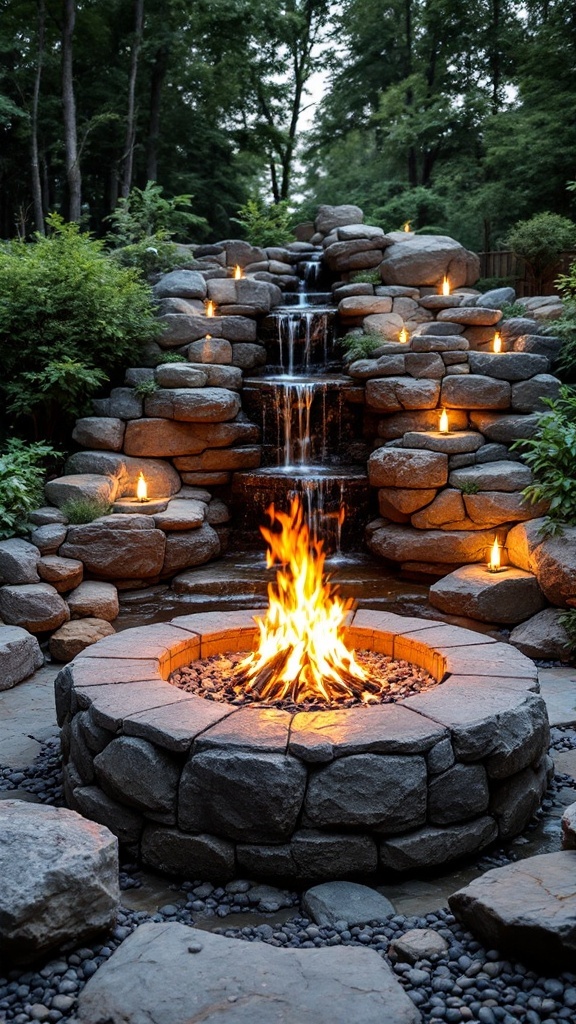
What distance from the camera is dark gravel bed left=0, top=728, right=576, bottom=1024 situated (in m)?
2.28

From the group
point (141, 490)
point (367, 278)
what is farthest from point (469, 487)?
point (367, 278)

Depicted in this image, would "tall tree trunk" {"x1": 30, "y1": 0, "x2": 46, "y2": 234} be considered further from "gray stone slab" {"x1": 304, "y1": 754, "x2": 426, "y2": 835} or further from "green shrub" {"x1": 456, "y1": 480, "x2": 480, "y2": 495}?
"gray stone slab" {"x1": 304, "y1": 754, "x2": 426, "y2": 835}

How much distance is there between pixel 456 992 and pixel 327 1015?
491 mm

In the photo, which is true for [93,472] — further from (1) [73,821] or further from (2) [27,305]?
(1) [73,821]

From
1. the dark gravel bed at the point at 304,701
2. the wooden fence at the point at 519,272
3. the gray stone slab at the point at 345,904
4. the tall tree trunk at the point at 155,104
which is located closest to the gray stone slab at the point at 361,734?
the dark gravel bed at the point at 304,701

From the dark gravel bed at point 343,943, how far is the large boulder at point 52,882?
0.09m

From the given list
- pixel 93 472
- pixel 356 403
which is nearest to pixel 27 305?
pixel 93 472

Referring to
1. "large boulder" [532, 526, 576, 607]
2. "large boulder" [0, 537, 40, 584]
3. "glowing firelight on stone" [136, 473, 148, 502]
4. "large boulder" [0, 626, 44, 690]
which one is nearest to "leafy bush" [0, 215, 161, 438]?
"glowing firelight on stone" [136, 473, 148, 502]

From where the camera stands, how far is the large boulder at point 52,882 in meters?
2.39

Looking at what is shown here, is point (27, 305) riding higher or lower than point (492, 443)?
higher

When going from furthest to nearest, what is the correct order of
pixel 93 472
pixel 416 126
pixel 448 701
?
pixel 416 126, pixel 93 472, pixel 448 701

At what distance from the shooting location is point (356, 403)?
9414 millimetres

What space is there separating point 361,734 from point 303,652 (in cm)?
94

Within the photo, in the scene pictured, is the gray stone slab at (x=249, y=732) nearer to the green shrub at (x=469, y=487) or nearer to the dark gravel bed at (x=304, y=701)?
the dark gravel bed at (x=304, y=701)
